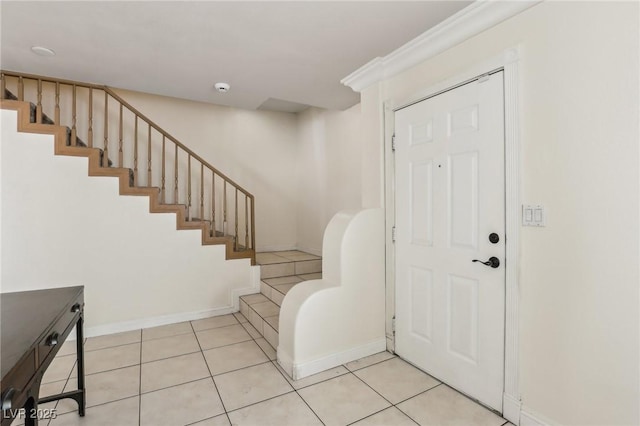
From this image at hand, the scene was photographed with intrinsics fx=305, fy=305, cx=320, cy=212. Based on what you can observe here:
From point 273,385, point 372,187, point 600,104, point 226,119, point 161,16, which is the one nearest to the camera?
point 600,104

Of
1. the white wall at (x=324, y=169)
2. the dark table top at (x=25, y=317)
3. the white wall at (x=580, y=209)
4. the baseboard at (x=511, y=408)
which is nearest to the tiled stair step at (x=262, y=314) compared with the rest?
the white wall at (x=324, y=169)

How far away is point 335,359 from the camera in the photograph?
2.47 m

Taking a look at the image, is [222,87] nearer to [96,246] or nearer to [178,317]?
[96,246]

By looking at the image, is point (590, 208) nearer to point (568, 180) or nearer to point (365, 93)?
point (568, 180)

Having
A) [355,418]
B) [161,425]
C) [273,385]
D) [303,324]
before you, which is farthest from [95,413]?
[355,418]

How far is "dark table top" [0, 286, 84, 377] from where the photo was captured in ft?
3.41

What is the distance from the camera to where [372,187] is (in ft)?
9.18

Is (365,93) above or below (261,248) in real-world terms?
above

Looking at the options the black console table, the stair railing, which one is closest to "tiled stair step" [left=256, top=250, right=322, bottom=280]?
the stair railing

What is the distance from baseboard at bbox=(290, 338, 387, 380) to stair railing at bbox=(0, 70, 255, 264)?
1887 millimetres

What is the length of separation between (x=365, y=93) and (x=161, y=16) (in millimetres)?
1730

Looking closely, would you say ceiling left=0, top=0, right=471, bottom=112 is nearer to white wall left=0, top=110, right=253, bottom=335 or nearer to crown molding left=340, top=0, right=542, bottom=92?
crown molding left=340, top=0, right=542, bottom=92

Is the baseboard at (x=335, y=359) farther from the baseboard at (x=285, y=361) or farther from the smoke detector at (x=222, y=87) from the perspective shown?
the smoke detector at (x=222, y=87)

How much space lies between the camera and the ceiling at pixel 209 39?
76.7 inches
